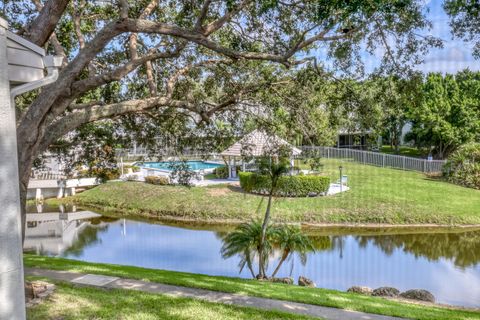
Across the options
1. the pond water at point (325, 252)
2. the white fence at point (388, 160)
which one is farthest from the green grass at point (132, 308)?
the white fence at point (388, 160)

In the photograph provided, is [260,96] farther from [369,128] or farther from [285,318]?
→ [285,318]

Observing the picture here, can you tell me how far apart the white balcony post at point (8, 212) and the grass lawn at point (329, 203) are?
444 inches

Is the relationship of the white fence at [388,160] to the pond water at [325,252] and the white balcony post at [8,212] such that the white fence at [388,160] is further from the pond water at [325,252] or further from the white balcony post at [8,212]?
the white balcony post at [8,212]

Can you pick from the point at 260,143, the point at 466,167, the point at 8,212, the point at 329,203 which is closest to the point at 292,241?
the point at 260,143

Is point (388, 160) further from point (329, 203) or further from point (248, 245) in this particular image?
point (248, 245)

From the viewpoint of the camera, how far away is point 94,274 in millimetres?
7016

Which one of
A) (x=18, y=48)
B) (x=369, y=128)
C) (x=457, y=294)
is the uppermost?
(x=18, y=48)

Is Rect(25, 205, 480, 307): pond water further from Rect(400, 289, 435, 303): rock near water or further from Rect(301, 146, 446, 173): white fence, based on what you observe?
Rect(301, 146, 446, 173): white fence

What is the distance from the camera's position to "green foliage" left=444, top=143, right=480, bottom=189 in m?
19.9

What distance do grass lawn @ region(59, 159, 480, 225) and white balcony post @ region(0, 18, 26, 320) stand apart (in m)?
11.3

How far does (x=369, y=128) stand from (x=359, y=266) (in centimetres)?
545

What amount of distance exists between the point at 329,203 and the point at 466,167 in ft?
27.7

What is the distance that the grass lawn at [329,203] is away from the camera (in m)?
15.9

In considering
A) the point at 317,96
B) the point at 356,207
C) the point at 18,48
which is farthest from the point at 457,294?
the point at 18,48
